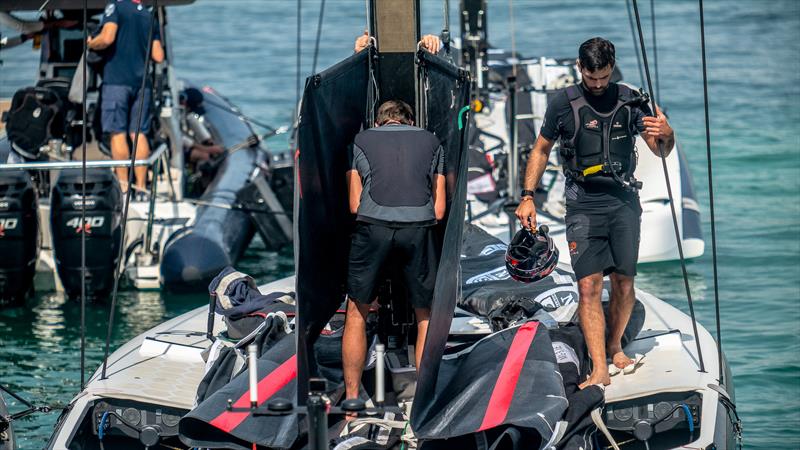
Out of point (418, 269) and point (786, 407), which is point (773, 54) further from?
point (418, 269)

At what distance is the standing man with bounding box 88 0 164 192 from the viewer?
1052 centimetres

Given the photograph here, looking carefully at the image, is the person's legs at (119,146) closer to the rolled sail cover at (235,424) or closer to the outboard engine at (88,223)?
the outboard engine at (88,223)

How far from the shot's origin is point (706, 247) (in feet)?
42.3

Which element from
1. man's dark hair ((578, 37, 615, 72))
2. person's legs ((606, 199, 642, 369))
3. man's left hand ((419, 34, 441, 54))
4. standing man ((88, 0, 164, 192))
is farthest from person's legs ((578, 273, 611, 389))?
standing man ((88, 0, 164, 192))

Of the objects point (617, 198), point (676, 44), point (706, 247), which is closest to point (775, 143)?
point (706, 247)

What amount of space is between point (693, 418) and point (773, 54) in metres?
16.9

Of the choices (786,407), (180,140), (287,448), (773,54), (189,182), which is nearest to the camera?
(287,448)

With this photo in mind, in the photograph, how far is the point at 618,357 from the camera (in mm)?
6414

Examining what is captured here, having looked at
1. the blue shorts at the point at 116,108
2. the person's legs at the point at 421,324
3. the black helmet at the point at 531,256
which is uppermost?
the blue shorts at the point at 116,108

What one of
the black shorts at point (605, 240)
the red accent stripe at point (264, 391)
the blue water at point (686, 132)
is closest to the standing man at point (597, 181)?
the black shorts at point (605, 240)

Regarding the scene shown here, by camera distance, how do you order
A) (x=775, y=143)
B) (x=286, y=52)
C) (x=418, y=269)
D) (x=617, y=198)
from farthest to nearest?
(x=286, y=52)
(x=775, y=143)
(x=617, y=198)
(x=418, y=269)

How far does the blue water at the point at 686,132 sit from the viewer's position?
9.51 m

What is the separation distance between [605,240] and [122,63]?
5452mm

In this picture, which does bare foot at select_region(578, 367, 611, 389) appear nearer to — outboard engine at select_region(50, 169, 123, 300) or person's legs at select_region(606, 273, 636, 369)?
person's legs at select_region(606, 273, 636, 369)
